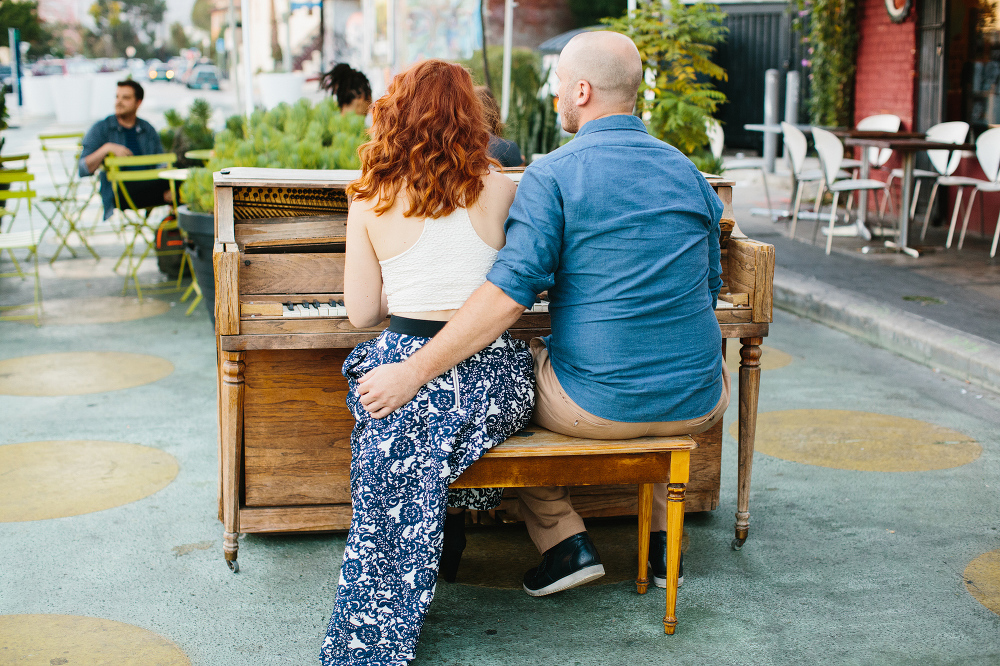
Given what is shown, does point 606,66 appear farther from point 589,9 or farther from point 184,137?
point 589,9

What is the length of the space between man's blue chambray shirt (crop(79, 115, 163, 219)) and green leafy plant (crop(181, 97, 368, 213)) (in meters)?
2.35

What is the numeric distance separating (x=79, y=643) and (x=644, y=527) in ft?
5.33

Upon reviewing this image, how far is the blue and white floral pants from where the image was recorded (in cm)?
240

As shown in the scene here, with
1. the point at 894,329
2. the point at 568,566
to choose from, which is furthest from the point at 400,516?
the point at 894,329

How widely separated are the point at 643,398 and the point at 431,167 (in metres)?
0.81

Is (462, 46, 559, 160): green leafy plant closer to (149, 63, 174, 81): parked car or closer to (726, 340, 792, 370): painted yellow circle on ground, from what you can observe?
(726, 340, 792, 370): painted yellow circle on ground

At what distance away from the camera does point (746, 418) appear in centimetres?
309

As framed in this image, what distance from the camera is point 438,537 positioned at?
2445 mm

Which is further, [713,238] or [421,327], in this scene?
[713,238]

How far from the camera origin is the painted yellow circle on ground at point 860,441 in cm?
398

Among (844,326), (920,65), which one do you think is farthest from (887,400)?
(920,65)

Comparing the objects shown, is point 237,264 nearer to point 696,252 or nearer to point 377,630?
point 377,630

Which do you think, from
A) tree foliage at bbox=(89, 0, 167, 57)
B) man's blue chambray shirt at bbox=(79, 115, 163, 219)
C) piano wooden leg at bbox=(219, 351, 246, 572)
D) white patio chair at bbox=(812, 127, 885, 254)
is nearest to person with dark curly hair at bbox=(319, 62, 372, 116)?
man's blue chambray shirt at bbox=(79, 115, 163, 219)

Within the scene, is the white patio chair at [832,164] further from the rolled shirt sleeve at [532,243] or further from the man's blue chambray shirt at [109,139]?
the rolled shirt sleeve at [532,243]
